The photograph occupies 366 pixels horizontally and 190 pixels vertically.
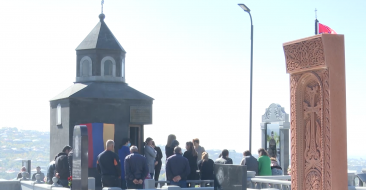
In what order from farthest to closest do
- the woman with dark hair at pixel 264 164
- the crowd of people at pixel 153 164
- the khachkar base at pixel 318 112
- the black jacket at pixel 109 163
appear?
the woman with dark hair at pixel 264 164, the crowd of people at pixel 153 164, the black jacket at pixel 109 163, the khachkar base at pixel 318 112

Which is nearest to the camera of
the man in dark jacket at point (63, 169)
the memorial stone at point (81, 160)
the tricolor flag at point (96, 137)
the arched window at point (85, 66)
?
the memorial stone at point (81, 160)

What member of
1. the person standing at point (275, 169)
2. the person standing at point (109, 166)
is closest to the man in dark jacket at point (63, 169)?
the person standing at point (109, 166)

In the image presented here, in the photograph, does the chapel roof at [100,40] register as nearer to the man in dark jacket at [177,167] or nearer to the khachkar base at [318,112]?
the man in dark jacket at [177,167]

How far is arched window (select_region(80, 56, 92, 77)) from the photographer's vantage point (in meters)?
25.7

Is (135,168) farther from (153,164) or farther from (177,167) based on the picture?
(153,164)

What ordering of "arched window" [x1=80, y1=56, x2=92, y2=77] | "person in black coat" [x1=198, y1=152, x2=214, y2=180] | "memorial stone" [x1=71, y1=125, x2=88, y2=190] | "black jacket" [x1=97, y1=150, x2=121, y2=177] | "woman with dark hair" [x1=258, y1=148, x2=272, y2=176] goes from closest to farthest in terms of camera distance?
"memorial stone" [x1=71, y1=125, x2=88, y2=190] < "black jacket" [x1=97, y1=150, x2=121, y2=177] < "person in black coat" [x1=198, y1=152, x2=214, y2=180] < "woman with dark hair" [x1=258, y1=148, x2=272, y2=176] < "arched window" [x1=80, y1=56, x2=92, y2=77]

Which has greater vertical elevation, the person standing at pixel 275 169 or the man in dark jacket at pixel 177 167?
the man in dark jacket at pixel 177 167

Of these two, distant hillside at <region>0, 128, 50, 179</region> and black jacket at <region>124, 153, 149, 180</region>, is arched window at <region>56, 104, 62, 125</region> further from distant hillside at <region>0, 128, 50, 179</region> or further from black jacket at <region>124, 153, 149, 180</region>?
distant hillside at <region>0, 128, 50, 179</region>

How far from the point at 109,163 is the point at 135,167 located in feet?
2.14

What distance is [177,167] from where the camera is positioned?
15.7 meters

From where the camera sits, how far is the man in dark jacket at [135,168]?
14969mm

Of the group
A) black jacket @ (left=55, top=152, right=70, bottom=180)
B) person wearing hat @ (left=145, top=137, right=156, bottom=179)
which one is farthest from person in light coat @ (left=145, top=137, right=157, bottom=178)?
black jacket @ (left=55, top=152, right=70, bottom=180)

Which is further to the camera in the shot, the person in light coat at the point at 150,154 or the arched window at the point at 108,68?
the arched window at the point at 108,68

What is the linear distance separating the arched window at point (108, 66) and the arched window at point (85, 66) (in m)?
0.56
